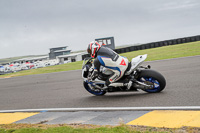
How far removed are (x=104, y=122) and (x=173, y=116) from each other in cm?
134

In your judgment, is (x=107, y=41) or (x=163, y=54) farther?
(x=107, y=41)

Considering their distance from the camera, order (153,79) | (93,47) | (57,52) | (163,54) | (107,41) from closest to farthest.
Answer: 1. (153,79)
2. (93,47)
3. (163,54)
4. (107,41)
5. (57,52)

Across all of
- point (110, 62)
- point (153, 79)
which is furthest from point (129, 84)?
point (110, 62)

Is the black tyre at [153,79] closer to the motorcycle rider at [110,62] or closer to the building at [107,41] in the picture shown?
the motorcycle rider at [110,62]

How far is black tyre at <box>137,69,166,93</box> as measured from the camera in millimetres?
6852

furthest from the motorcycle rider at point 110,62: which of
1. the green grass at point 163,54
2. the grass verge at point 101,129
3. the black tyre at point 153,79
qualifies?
the green grass at point 163,54

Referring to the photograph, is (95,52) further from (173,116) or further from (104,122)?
(173,116)

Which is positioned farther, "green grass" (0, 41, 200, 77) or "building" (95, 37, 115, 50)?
"building" (95, 37, 115, 50)

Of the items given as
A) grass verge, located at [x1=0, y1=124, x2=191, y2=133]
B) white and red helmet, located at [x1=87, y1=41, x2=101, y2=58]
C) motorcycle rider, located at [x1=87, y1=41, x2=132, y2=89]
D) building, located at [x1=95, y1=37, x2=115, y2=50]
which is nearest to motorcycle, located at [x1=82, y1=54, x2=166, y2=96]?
motorcycle rider, located at [x1=87, y1=41, x2=132, y2=89]

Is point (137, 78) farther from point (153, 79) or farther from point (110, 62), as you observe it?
point (110, 62)

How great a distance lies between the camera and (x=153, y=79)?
22.7 ft

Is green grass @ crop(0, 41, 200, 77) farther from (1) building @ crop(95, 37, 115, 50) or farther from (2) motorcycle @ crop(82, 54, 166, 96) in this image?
(1) building @ crop(95, 37, 115, 50)

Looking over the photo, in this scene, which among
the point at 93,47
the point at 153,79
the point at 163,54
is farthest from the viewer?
the point at 163,54

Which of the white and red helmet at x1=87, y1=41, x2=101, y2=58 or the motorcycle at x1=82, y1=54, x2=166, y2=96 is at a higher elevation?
the white and red helmet at x1=87, y1=41, x2=101, y2=58
